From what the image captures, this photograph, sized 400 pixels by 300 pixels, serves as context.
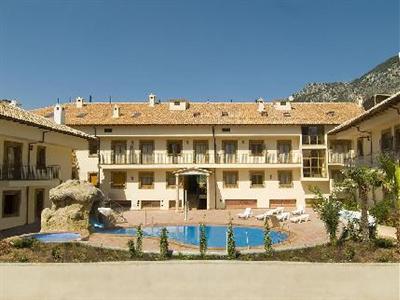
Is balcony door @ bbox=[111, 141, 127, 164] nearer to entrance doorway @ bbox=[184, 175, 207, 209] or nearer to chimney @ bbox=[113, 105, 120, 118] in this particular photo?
chimney @ bbox=[113, 105, 120, 118]

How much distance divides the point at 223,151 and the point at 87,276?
26.5 meters

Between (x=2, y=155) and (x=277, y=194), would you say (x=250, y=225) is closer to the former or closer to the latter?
(x=277, y=194)

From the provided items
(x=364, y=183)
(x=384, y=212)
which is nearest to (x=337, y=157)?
(x=384, y=212)

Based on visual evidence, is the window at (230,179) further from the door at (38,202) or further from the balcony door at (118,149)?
the door at (38,202)

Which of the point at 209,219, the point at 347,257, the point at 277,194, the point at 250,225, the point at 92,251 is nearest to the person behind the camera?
the point at 347,257

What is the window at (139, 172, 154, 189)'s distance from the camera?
37656mm

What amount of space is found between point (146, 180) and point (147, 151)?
2639mm

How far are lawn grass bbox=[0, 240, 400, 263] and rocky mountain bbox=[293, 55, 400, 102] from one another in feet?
388

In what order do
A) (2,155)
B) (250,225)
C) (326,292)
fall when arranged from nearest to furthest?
(326,292), (2,155), (250,225)

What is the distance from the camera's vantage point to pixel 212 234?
24406 millimetres

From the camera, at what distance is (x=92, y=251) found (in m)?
14.4

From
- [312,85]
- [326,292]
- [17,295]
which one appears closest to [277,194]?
[326,292]

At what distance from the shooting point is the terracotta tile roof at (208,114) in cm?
3709

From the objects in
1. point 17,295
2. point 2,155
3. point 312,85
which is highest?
point 312,85
